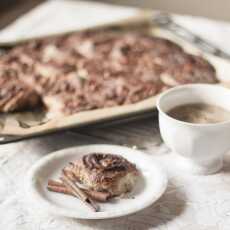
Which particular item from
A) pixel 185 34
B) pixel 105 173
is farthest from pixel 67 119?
pixel 185 34

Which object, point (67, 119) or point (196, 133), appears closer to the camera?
point (196, 133)

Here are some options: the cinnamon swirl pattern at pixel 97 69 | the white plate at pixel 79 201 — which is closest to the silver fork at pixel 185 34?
the cinnamon swirl pattern at pixel 97 69

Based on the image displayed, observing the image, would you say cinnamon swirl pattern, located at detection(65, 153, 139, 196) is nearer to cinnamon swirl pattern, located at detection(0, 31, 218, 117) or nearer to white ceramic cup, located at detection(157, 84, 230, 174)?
white ceramic cup, located at detection(157, 84, 230, 174)

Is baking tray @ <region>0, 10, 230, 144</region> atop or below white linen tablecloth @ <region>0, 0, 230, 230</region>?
atop

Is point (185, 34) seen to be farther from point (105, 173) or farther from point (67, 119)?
point (105, 173)

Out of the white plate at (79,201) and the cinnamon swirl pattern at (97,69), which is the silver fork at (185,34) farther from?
the white plate at (79,201)

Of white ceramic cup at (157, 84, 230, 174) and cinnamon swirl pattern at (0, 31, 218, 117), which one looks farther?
cinnamon swirl pattern at (0, 31, 218, 117)

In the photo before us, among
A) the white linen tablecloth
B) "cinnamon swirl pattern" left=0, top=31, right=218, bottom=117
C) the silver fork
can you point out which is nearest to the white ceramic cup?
the white linen tablecloth
